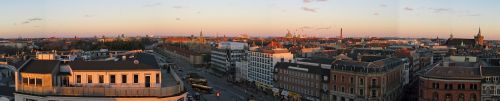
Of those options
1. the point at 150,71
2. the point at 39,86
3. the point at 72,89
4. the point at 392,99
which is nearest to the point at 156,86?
the point at 150,71

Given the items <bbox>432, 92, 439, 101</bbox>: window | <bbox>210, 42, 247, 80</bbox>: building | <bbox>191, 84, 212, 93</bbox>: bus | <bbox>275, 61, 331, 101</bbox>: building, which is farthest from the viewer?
<bbox>210, 42, 247, 80</bbox>: building

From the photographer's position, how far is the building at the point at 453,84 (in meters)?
25.9

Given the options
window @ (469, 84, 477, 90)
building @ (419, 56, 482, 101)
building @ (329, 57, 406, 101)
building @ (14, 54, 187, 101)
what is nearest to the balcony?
building @ (14, 54, 187, 101)

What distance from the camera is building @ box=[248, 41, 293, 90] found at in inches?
1505

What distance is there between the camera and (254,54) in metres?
41.6

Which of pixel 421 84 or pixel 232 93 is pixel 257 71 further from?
pixel 421 84

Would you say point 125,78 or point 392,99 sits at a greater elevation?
point 125,78

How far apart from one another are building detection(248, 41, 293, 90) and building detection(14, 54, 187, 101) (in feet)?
88.0

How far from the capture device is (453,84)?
26.0 m

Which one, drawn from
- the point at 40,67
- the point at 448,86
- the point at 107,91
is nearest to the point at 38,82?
the point at 40,67

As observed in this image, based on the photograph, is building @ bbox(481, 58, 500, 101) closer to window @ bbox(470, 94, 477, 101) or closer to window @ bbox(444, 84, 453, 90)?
window @ bbox(470, 94, 477, 101)

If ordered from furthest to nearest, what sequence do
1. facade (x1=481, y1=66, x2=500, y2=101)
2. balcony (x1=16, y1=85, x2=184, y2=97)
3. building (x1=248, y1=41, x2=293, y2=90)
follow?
building (x1=248, y1=41, x2=293, y2=90)
facade (x1=481, y1=66, x2=500, y2=101)
balcony (x1=16, y1=85, x2=184, y2=97)

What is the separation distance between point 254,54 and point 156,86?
3062 centimetres

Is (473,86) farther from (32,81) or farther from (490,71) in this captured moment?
(32,81)
